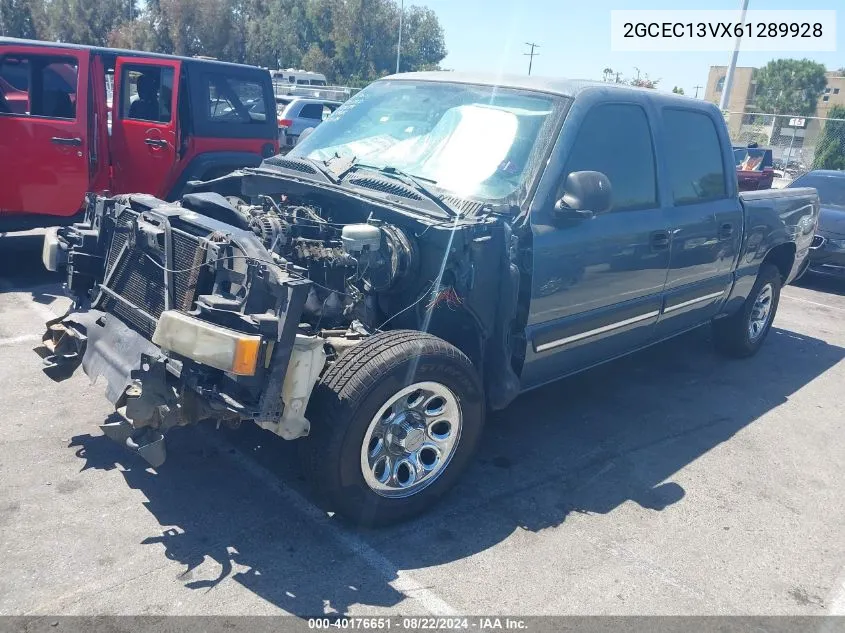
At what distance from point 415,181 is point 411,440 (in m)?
1.38

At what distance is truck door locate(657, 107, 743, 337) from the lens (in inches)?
181

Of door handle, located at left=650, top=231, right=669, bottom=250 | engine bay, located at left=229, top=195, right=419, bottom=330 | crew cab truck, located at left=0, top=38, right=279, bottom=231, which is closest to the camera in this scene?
engine bay, located at left=229, top=195, right=419, bottom=330

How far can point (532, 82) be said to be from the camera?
13.5 ft

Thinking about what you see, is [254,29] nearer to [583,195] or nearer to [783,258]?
[783,258]

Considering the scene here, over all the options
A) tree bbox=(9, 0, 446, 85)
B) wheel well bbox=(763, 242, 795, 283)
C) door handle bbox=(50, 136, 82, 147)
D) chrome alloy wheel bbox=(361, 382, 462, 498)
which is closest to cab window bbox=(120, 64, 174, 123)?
door handle bbox=(50, 136, 82, 147)

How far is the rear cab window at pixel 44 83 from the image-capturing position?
675 centimetres

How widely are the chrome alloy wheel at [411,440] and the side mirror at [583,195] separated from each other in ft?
3.76

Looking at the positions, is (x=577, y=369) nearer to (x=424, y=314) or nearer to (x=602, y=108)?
(x=424, y=314)

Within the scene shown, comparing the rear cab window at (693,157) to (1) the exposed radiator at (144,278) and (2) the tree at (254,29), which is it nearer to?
(1) the exposed radiator at (144,278)

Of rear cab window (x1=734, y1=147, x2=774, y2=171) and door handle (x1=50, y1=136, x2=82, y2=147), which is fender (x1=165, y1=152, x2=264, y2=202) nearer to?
door handle (x1=50, y1=136, x2=82, y2=147)

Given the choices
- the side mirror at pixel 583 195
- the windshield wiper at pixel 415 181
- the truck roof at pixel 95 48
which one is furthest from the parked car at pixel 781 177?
the windshield wiper at pixel 415 181

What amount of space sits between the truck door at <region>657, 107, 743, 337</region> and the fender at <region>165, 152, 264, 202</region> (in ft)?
15.9

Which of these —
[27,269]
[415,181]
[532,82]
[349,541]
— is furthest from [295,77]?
[349,541]

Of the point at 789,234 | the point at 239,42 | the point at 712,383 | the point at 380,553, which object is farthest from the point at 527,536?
the point at 239,42
